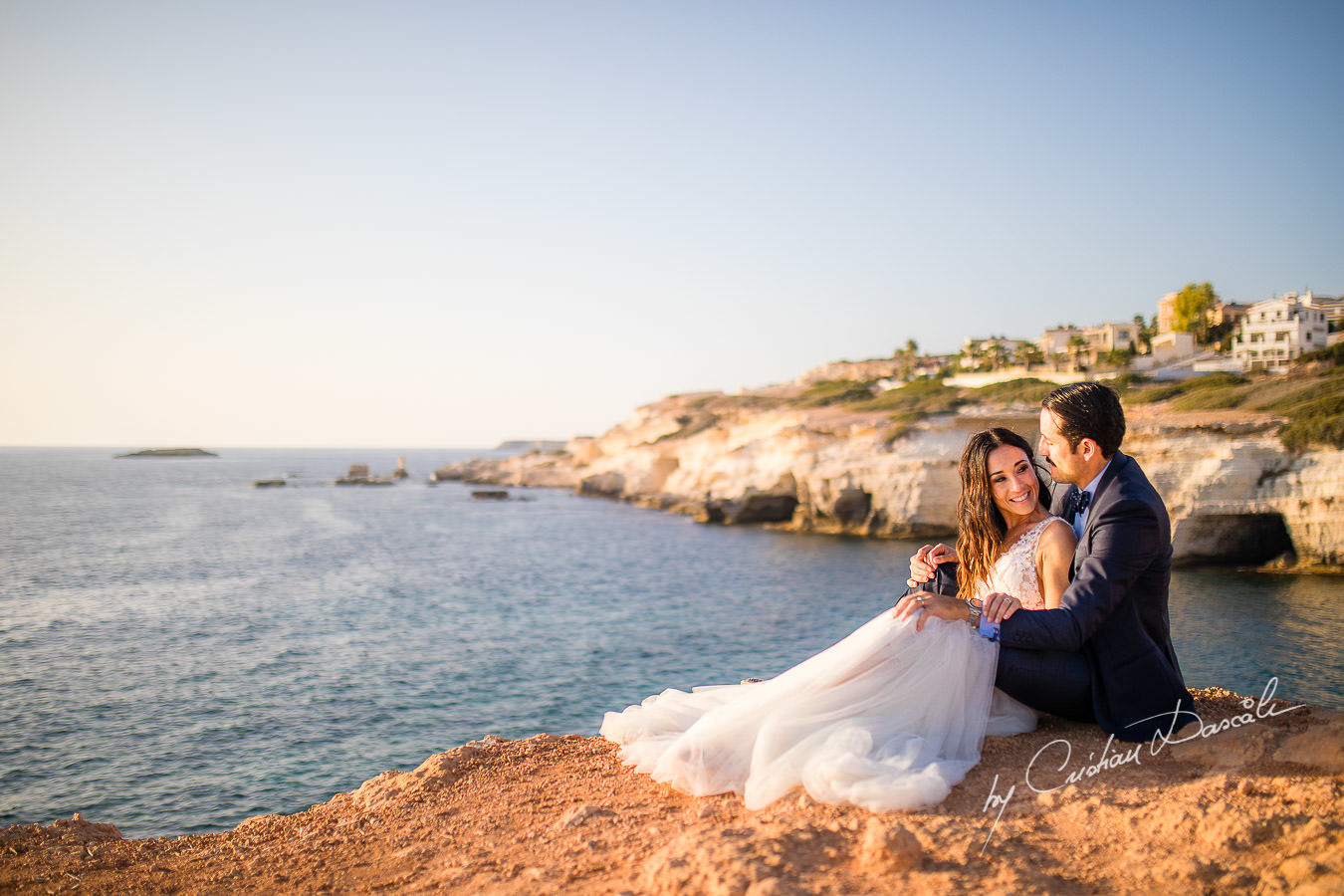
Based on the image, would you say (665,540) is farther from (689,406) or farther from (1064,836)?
(689,406)

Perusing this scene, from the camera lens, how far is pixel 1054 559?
174 inches

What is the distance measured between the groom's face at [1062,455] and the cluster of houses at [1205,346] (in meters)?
46.7

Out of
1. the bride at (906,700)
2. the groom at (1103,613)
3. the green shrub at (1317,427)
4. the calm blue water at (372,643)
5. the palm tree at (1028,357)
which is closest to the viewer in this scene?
the bride at (906,700)

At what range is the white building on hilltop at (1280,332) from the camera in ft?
166

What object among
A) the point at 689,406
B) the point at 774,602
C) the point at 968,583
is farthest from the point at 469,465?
the point at 968,583

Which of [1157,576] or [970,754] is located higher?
[1157,576]

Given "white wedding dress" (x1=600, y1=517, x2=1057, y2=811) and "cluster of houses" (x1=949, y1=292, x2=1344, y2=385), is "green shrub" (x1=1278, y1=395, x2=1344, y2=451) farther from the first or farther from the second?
"white wedding dress" (x1=600, y1=517, x2=1057, y2=811)

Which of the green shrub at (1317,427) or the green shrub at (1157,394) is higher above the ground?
the green shrub at (1157,394)

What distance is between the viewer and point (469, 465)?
9438cm

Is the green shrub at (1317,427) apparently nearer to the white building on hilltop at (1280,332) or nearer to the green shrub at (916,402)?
the green shrub at (916,402)

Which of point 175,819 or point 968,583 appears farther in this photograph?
point 175,819

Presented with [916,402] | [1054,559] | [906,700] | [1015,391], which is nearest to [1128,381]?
[1015,391]

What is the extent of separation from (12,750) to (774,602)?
57.9 feet

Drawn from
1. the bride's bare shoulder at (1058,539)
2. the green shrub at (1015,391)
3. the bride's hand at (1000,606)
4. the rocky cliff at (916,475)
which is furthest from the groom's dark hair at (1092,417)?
the green shrub at (1015,391)
